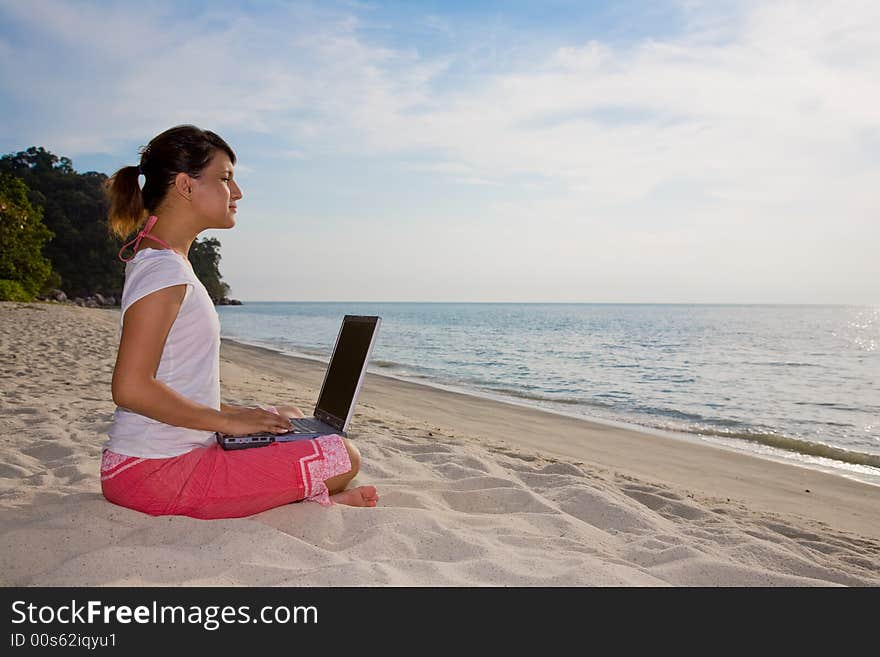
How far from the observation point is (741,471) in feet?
23.4

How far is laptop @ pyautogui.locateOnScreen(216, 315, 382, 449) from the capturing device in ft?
10.3

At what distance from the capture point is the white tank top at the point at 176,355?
2615mm

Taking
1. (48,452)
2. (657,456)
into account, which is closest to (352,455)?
(48,452)

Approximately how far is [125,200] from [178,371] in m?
0.82

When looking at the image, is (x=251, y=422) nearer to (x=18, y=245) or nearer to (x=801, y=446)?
(x=801, y=446)

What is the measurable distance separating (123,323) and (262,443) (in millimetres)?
885

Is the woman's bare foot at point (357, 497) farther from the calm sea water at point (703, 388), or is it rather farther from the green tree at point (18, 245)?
the green tree at point (18, 245)

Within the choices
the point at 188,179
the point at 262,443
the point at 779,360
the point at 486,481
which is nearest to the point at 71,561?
the point at 262,443

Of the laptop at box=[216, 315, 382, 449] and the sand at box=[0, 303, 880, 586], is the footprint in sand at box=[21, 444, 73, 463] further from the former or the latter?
the laptop at box=[216, 315, 382, 449]

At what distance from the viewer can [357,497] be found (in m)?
3.58

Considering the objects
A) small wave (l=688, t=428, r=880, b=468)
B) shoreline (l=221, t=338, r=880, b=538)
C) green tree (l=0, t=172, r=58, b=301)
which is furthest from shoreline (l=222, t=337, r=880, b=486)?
green tree (l=0, t=172, r=58, b=301)

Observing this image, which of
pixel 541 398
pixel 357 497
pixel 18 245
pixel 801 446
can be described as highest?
pixel 18 245

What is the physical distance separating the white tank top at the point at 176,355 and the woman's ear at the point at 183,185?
0.93ft
